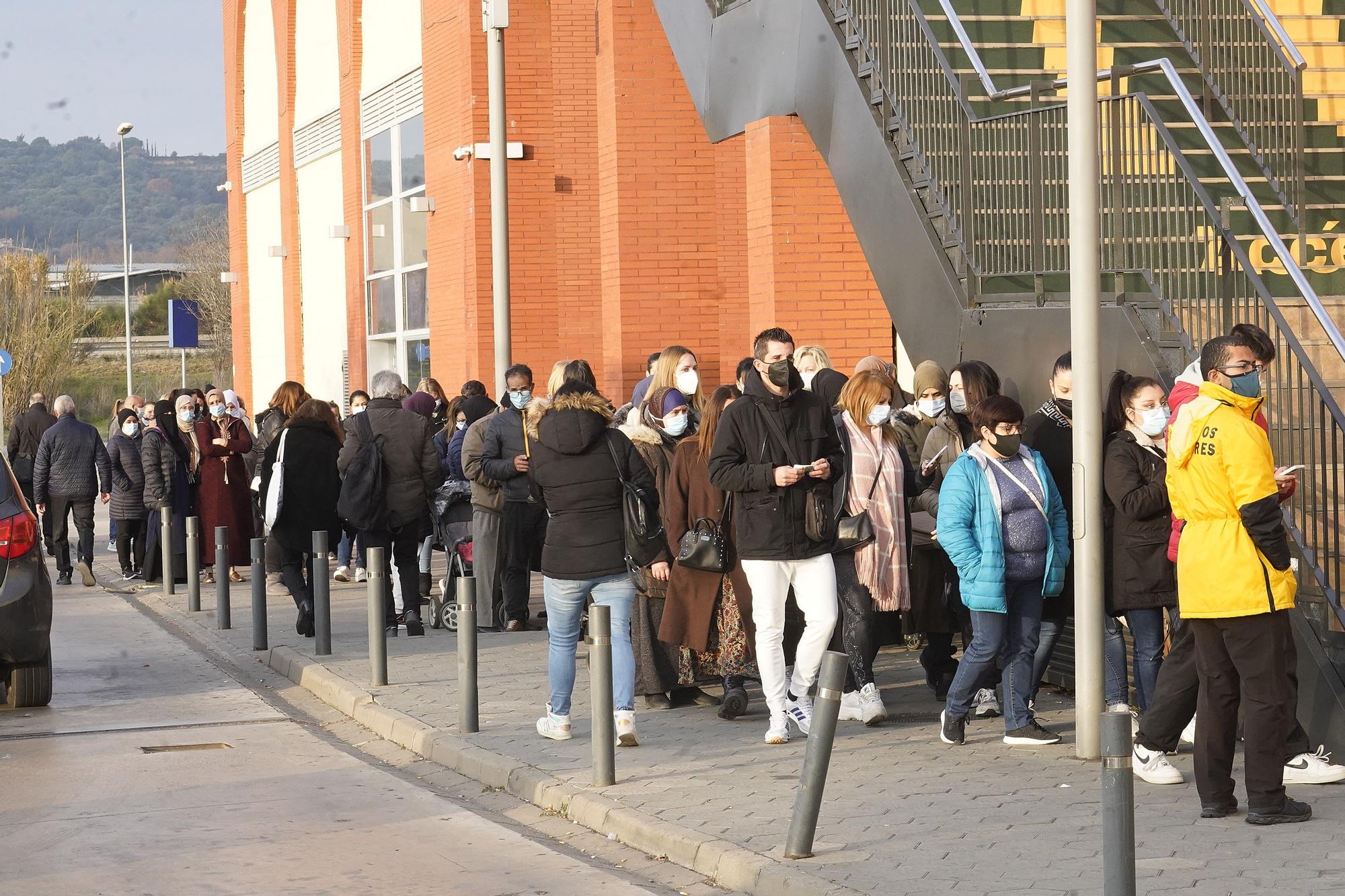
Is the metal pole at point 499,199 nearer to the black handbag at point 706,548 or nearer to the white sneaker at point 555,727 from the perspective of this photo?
the white sneaker at point 555,727

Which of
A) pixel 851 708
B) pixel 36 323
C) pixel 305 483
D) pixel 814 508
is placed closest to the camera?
pixel 814 508

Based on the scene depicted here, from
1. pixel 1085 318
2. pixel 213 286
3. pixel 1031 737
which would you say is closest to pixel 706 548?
pixel 1031 737

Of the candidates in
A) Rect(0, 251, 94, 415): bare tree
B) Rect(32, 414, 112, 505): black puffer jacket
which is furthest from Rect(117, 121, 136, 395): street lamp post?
Rect(32, 414, 112, 505): black puffer jacket

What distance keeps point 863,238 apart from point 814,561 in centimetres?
433

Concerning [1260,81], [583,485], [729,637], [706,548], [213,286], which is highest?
[213,286]

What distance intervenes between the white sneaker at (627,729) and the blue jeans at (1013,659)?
1.67 meters

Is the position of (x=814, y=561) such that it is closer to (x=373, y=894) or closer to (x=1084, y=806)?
(x=1084, y=806)

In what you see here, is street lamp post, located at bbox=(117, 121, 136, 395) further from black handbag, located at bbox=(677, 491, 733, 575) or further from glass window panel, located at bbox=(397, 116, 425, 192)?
black handbag, located at bbox=(677, 491, 733, 575)

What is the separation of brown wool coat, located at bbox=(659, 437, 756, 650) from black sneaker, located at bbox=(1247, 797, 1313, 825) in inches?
131

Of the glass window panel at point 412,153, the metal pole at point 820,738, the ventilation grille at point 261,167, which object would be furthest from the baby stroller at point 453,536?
the ventilation grille at point 261,167

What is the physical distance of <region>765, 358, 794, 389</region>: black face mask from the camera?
887cm

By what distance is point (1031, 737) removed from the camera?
8891 mm

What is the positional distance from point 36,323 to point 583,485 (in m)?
53.9

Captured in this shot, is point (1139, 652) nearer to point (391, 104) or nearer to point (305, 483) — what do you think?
point (305, 483)
